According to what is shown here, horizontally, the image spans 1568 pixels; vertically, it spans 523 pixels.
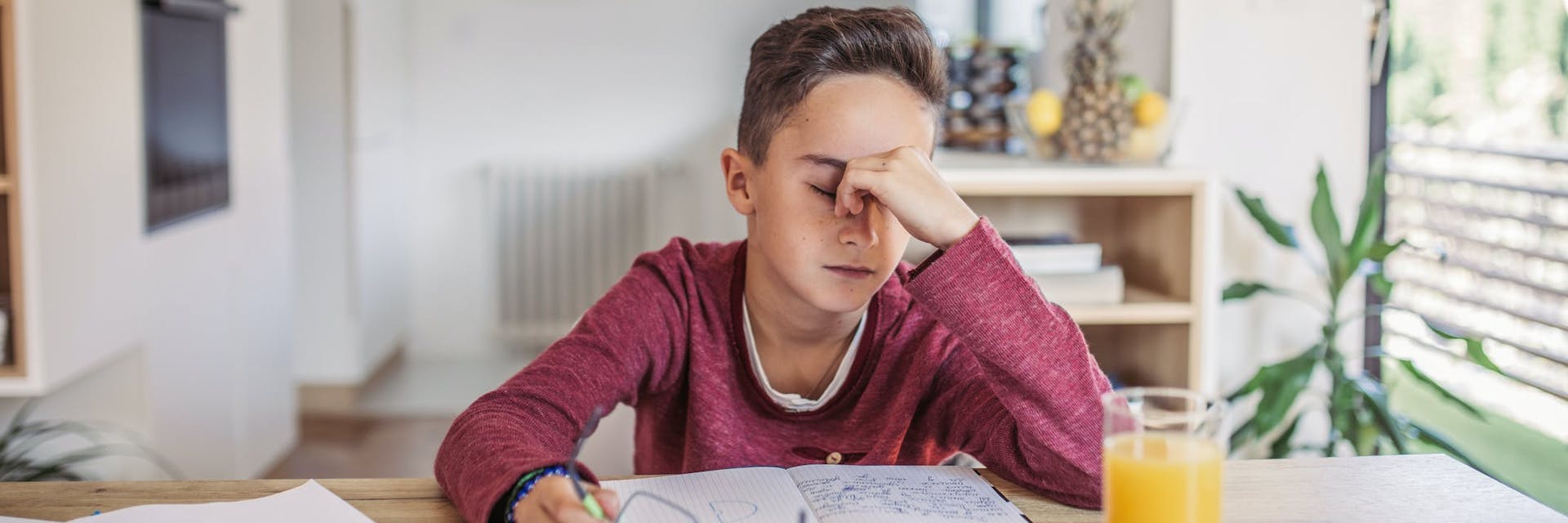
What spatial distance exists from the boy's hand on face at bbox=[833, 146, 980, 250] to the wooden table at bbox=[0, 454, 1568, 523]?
20 centimetres

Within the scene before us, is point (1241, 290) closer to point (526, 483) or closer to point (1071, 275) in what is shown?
point (1071, 275)

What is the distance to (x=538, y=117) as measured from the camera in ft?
16.4

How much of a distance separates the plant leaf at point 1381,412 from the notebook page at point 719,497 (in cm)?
167

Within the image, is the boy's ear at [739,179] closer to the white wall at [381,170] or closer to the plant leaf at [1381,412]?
the plant leaf at [1381,412]

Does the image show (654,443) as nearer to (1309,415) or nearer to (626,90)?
(1309,415)

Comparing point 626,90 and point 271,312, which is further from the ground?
point 626,90

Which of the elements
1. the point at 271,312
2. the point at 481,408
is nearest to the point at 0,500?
the point at 481,408

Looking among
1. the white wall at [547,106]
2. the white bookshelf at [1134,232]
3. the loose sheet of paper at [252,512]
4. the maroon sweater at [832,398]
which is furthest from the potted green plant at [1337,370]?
the white wall at [547,106]

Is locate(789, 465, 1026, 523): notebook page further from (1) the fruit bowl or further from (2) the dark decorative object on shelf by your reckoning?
(2) the dark decorative object on shelf

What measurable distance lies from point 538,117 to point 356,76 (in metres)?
0.98

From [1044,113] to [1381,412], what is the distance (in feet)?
2.58

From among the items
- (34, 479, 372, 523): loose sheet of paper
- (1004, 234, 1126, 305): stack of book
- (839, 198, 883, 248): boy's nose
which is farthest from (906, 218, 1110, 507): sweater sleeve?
(1004, 234, 1126, 305): stack of book

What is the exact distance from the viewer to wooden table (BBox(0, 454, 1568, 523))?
957mm

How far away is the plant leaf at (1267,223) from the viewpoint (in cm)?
235
